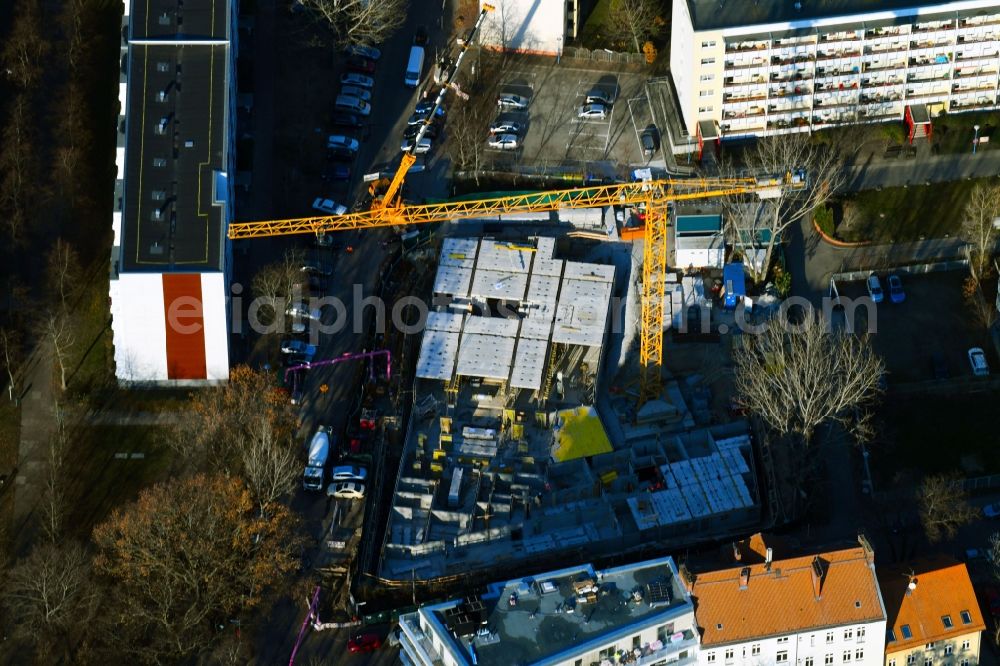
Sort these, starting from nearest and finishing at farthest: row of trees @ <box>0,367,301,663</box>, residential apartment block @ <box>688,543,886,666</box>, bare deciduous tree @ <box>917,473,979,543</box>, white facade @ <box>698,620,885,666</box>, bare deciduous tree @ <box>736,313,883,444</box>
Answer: residential apartment block @ <box>688,543,886,666</box> < white facade @ <box>698,620,885,666</box> < row of trees @ <box>0,367,301,663</box> < bare deciduous tree @ <box>917,473,979,543</box> < bare deciduous tree @ <box>736,313,883,444</box>

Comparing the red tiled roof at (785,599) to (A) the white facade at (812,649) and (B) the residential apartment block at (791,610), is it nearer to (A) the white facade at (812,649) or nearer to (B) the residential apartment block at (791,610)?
(B) the residential apartment block at (791,610)

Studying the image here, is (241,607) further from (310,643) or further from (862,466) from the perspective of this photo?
(862,466)

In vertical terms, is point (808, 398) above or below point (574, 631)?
above

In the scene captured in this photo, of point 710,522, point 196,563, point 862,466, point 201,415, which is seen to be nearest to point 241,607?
point 196,563

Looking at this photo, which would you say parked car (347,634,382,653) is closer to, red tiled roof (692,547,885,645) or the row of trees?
the row of trees

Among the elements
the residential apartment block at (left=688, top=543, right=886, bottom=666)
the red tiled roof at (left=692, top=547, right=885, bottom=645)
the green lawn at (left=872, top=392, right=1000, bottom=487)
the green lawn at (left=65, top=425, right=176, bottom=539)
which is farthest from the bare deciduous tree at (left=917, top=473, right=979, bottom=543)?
the green lawn at (left=65, top=425, right=176, bottom=539)
